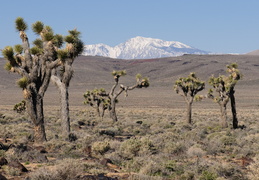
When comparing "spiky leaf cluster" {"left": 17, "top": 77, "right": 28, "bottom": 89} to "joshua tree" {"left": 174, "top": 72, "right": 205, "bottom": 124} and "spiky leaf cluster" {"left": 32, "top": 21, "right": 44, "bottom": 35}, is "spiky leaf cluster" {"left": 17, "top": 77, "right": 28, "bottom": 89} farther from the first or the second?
"joshua tree" {"left": 174, "top": 72, "right": 205, "bottom": 124}

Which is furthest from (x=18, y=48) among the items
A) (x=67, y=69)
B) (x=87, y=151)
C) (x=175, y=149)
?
(x=175, y=149)

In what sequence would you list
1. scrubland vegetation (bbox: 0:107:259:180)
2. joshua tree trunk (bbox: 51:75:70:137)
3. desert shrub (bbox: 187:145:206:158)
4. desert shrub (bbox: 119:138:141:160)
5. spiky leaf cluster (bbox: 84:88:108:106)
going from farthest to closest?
spiky leaf cluster (bbox: 84:88:108:106)
joshua tree trunk (bbox: 51:75:70:137)
desert shrub (bbox: 187:145:206:158)
desert shrub (bbox: 119:138:141:160)
scrubland vegetation (bbox: 0:107:259:180)

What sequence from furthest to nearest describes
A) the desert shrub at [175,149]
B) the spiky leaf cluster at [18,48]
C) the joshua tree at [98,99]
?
the joshua tree at [98,99] < the spiky leaf cluster at [18,48] < the desert shrub at [175,149]

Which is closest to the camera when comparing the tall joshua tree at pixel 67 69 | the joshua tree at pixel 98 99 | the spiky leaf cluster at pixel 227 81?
the tall joshua tree at pixel 67 69

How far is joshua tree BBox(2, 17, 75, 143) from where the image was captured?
1500cm

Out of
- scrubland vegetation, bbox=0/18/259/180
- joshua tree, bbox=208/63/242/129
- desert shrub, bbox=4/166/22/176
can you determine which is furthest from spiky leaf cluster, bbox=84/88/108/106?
desert shrub, bbox=4/166/22/176

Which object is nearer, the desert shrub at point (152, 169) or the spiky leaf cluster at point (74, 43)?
the desert shrub at point (152, 169)

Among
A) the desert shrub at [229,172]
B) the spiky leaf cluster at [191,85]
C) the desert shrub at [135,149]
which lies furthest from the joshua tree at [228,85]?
the desert shrub at [229,172]

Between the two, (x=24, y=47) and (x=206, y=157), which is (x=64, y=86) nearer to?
(x=24, y=47)

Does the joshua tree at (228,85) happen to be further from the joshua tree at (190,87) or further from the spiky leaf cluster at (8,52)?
the spiky leaf cluster at (8,52)

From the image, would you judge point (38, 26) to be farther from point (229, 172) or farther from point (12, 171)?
point (229, 172)

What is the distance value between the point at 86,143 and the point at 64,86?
11.0ft

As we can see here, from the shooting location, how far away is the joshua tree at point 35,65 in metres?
15.0

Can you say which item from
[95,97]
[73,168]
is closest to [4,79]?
[95,97]
